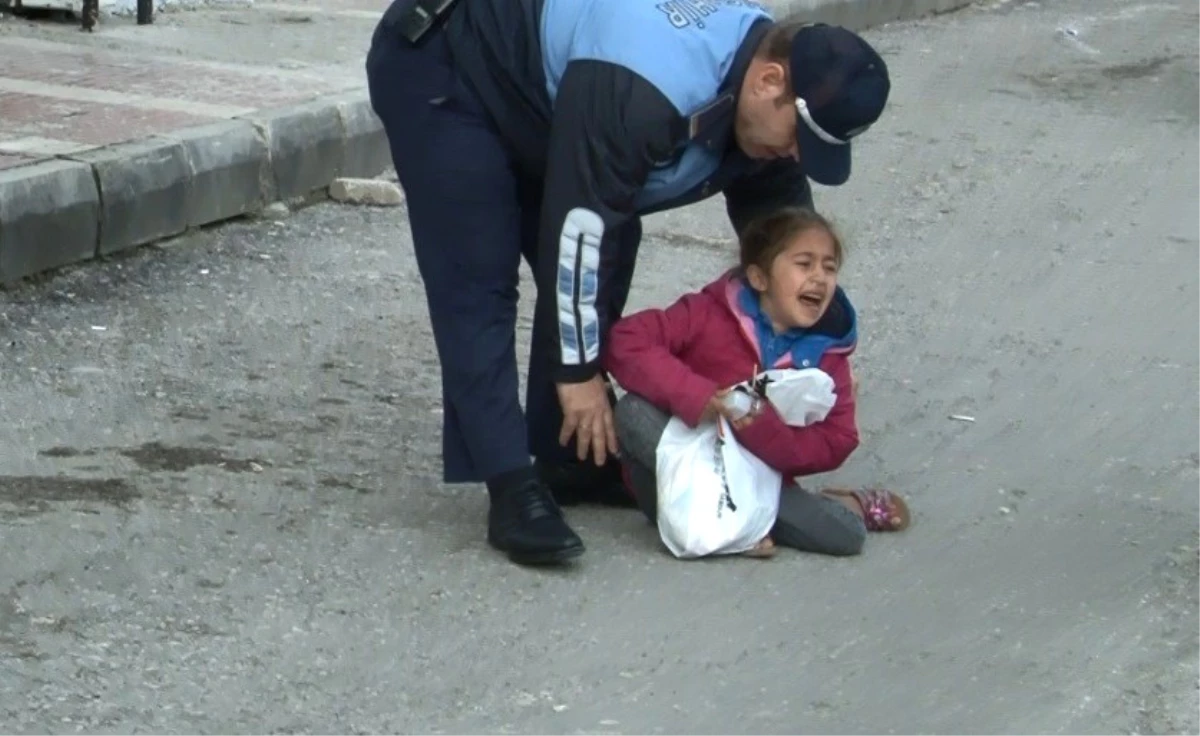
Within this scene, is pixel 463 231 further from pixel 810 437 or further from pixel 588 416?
pixel 810 437

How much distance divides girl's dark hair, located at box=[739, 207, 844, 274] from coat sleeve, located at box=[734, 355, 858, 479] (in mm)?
267

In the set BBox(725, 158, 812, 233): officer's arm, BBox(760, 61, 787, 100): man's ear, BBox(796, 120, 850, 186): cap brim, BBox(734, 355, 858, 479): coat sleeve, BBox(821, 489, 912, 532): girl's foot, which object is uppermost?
BBox(760, 61, 787, 100): man's ear

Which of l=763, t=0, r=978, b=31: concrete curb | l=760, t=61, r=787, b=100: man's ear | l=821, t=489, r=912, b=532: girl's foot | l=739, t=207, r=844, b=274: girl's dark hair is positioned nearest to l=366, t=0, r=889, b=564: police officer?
l=760, t=61, r=787, b=100: man's ear

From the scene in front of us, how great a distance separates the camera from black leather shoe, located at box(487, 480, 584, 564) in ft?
14.1

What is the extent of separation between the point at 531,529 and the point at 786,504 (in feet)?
1.80

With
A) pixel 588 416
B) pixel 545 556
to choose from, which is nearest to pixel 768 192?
pixel 588 416

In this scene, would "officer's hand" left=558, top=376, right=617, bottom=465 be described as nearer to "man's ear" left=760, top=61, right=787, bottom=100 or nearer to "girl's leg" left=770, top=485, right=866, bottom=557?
"girl's leg" left=770, top=485, right=866, bottom=557

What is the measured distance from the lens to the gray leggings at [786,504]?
14.7 feet

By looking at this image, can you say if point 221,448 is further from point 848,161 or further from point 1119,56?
point 1119,56

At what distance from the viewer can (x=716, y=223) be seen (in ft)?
24.8

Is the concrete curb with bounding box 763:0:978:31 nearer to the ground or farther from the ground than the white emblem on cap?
nearer to the ground

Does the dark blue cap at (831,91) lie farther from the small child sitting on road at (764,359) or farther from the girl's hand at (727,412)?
the girl's hand at (727,412)

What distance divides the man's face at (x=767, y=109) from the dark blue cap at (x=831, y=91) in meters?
0.03

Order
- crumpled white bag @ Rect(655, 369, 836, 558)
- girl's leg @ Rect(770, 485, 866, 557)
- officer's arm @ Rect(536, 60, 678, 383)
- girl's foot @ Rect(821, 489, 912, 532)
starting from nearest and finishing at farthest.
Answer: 1. officer's arm @ Rect(536, 60, 678, 383)
2. crumpled white bag @ Rect(655, 369, 836, 558)
3. girl's leg @ Rect(770, 485, 866, 557)
4. girl's foot @ Rect(821, 489, 912, 532)
